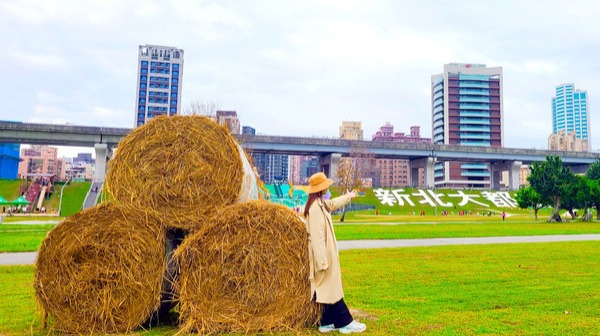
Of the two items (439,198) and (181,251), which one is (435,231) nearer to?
(181,251)

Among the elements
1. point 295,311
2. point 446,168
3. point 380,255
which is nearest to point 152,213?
point 295,311

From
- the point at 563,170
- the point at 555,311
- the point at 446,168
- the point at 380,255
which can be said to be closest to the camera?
the point at 555,311

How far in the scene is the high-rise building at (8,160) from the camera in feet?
289

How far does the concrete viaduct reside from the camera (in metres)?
61.6

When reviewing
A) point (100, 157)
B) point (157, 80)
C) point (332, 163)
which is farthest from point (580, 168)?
point (157, 80)

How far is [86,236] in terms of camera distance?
5055mm

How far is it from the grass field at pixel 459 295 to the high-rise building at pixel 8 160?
9503 cm

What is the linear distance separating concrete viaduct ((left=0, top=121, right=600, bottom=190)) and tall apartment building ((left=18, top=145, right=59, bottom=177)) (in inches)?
4486

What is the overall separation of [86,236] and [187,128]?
183 centimetres

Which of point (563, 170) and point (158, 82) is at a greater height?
point (158, 82)

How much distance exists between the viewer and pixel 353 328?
526cm

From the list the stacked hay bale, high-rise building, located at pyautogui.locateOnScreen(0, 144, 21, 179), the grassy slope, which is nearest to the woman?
the stacked hay bale

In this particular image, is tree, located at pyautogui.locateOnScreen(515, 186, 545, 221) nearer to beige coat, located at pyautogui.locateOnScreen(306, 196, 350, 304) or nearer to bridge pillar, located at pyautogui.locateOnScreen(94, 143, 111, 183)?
beige coat, located at pyautogui.locateOnScreen(306, 196, 350, 304)

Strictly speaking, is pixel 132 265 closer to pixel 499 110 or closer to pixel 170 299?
pixel 170 299
